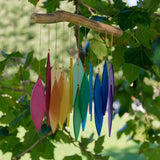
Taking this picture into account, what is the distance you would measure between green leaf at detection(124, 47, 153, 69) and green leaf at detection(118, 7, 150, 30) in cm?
9

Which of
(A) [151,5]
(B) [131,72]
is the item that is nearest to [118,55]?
(B) [131,72]

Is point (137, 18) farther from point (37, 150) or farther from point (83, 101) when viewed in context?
point (37, 150)

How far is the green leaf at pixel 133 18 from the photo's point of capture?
47 cm

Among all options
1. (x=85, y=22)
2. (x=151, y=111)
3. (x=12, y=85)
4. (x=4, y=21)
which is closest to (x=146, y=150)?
(x=151, y=111)

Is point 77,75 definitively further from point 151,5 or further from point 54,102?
point 151,5

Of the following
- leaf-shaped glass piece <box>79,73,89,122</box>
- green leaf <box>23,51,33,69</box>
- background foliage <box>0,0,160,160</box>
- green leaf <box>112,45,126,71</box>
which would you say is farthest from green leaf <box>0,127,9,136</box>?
leaf-shaped glass piece <box>79,73,89,122</box>

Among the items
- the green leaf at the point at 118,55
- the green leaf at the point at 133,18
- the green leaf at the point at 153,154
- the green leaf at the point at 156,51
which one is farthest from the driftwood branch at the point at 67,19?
the green leaf at the point at 153,154

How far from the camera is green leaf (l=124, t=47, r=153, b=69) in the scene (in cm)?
55

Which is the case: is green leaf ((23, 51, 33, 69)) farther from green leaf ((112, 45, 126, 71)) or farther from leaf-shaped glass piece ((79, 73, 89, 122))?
leaf-shaped glass piece ((79, 73, 89, 122))

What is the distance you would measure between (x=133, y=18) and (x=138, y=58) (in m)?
0.12

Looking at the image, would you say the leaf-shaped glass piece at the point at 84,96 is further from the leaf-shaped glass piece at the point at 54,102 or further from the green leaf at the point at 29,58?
the green leaf at the point at 29,58

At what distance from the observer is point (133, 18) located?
1.53 feet

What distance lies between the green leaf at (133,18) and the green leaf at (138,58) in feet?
0.30

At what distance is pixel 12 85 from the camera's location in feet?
2.83
